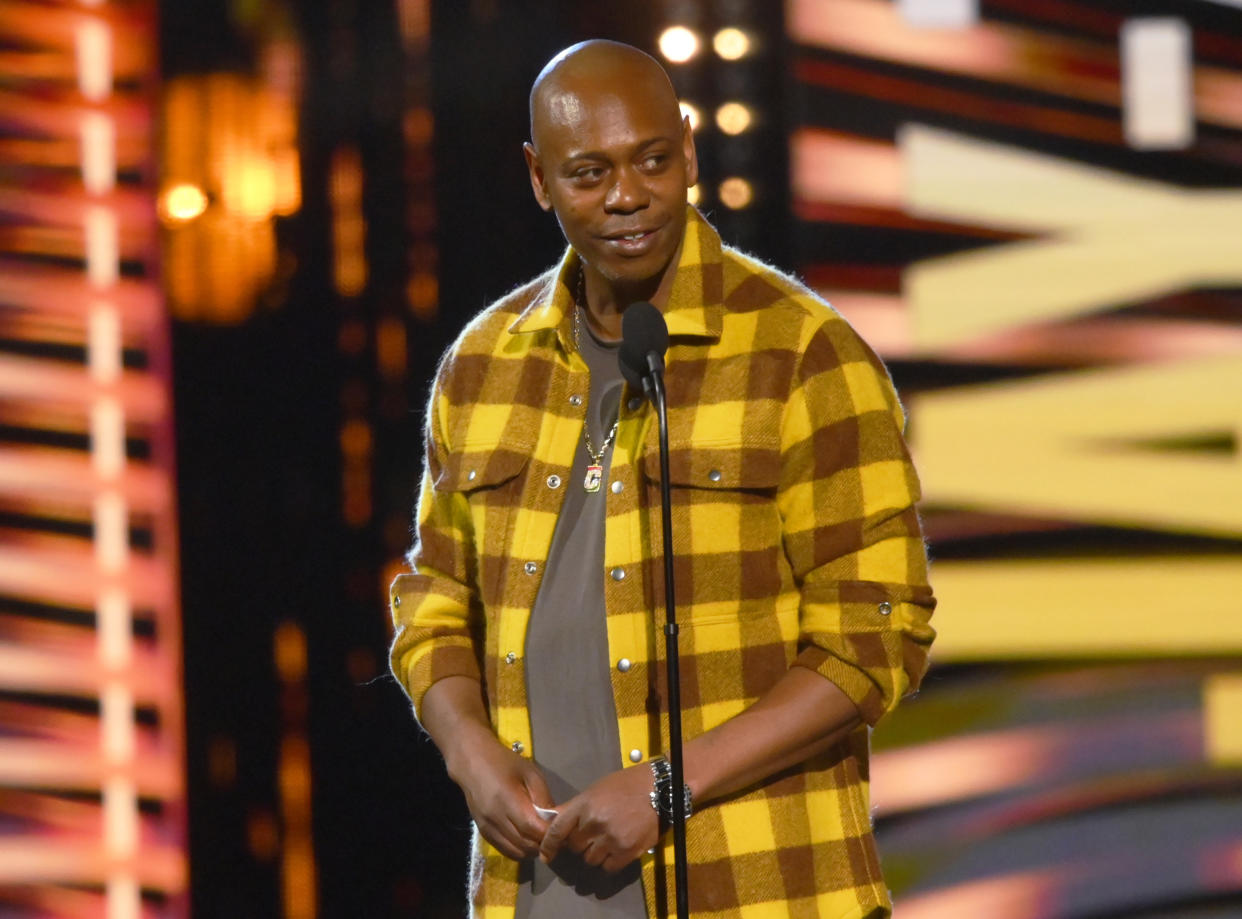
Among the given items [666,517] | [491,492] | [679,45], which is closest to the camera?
[666,517]

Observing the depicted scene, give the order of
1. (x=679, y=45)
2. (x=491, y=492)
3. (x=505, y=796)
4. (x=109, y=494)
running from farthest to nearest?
1. (x=109, y=494)
2. (x=679, y=45)
3. (x=491, y=492)
4. (x=505, y=796)

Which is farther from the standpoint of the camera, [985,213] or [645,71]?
[985,213]

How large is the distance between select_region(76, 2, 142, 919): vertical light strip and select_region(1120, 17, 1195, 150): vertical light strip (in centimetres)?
215

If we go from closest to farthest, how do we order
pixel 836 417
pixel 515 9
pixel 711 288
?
pixel 836 417 < pixel 711 288 < pixel 515 9

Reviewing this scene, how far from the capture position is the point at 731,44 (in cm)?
306

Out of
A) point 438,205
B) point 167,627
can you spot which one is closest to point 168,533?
point 167,627

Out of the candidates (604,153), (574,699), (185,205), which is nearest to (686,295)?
(604,153)

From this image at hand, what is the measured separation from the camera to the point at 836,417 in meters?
1.78

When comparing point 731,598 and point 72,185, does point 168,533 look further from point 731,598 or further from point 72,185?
point 731,598

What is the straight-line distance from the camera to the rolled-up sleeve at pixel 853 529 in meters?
1.74

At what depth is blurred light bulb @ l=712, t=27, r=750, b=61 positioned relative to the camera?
3.05 metres

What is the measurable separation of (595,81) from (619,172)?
0.38 ft

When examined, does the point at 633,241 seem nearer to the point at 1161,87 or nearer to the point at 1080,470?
the point at 1080,470

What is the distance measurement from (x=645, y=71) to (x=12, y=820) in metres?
2.37
